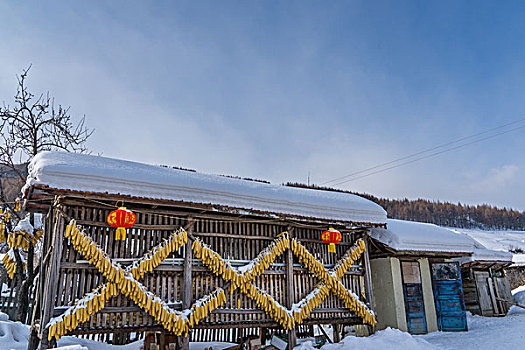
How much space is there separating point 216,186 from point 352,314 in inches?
200

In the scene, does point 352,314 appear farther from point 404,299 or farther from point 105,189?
point 105,189

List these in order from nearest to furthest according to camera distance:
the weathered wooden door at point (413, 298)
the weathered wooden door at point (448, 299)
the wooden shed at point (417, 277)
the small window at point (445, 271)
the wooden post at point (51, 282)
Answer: the wooden post at point (51, 282), the wooden shed at point (417, 277), the weathered wooden door at point (413, 298), the weathered wooden door at point (448, 299), the small window at point (445, 271)

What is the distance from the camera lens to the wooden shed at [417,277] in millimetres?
11039

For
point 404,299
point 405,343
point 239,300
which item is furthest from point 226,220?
point 404,299

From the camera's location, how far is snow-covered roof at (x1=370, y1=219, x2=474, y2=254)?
10.9 meters

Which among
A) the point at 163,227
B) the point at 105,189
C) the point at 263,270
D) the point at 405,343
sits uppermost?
the point at 105,189

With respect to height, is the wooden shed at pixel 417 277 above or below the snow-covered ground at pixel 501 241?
below

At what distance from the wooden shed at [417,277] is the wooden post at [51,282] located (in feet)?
27.5

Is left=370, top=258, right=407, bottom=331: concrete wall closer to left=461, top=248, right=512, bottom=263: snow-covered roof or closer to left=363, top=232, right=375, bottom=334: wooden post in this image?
left=363, top=232, right=375, bottom=334: wooden post

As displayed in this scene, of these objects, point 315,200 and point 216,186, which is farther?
point 315,200

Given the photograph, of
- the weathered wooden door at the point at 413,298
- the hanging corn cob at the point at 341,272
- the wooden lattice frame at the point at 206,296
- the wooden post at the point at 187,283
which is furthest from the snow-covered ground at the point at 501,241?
the wooden post at the point at 187,283

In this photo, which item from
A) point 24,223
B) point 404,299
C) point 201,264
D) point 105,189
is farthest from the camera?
point 404,299

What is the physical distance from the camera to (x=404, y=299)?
1126 centimetres

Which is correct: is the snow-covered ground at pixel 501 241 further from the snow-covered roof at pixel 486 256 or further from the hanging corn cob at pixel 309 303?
the hanging corn cob at pixel 309 303
